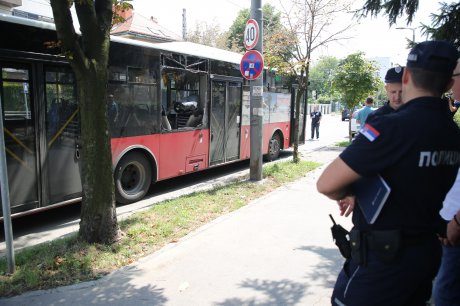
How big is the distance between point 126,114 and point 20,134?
77.6 inches

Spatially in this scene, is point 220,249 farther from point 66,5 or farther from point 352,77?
point 352,77

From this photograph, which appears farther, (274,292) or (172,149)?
(172,149)

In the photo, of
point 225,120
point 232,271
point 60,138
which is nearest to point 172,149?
point 225,120

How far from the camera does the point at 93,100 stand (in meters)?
4.46

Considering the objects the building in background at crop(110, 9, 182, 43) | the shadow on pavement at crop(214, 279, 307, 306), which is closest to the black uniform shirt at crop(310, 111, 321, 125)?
the building in background at crop(110, 9, 182, 43)

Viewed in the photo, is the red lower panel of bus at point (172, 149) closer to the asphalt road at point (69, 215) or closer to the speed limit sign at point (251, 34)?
the asphalt road at point (69, 215)

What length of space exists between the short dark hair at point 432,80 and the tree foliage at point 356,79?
1574 cm

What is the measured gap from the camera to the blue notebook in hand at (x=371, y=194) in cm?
176

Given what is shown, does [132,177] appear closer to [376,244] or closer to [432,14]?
[432,14]

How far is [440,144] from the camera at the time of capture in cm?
179

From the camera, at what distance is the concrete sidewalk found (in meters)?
3.69

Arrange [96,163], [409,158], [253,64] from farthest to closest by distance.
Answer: [253,64] < [96,163] < [409,158]

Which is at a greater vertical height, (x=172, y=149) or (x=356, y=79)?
(x=356, y=79)

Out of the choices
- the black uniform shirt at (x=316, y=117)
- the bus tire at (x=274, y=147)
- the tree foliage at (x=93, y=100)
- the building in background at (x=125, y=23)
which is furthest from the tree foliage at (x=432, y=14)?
the black uniform shirt at (x=316, y=117)
